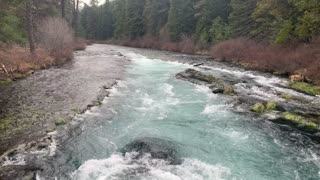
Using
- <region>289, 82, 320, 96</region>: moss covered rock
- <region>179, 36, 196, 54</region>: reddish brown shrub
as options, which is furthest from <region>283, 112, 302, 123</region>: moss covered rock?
<region>179, 36, 196, 54</region>: reddish brown shrub

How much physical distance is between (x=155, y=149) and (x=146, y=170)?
1.38m

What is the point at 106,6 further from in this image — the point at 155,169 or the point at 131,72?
the point at 155,169

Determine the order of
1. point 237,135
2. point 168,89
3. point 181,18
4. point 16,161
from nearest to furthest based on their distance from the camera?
point 16,161
point 237,135
point 168,89
point 181,18

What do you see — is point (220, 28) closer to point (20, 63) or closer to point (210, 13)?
point (210, 13)

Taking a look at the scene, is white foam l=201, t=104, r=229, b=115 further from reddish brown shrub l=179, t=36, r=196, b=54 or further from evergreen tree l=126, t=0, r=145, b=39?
evergreen tree l=126, t=0, r=145, b=39

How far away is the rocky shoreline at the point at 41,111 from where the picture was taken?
9242 mm

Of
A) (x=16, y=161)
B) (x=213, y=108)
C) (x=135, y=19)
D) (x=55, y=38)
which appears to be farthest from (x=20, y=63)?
(x=135, y=19)

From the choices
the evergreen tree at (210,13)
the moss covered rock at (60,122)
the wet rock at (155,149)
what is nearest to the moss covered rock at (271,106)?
the wet rock at (155,149)

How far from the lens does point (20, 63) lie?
23.0m

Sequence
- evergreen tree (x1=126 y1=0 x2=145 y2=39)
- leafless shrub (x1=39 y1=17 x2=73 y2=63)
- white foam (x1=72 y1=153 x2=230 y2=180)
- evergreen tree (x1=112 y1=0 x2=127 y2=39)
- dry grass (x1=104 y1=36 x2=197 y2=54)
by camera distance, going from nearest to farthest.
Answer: white foam (x1=72 y1=153 x2=230 y2=180)
leafless shrub (x1=39 y1=17 x2=73 y2=63)
dry grass (x1=104 y1=36 x2=197 y2=54)
evergreen tree (x1=126 y1=0 x2=145 y2=39)
evergreen tree (x1=112 y1=0 x2=127 y2=39)

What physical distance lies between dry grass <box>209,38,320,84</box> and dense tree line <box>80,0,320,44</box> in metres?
1.26

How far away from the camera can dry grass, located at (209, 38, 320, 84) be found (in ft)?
76.4

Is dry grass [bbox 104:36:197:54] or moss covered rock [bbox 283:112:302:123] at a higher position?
moss covered rock [bbox 283:112:302:123]

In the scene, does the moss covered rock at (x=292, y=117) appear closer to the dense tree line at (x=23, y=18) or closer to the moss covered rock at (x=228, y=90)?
the moss covered rock at (x=228, y=90)
